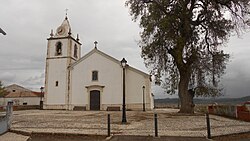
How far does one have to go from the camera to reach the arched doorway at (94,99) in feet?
100

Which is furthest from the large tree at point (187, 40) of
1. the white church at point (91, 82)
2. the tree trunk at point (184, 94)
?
the white church at point (91, 82)

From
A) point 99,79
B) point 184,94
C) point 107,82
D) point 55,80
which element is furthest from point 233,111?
point 55,80

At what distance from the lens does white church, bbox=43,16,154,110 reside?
96.6 ft

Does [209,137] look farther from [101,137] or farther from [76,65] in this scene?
[76,65]

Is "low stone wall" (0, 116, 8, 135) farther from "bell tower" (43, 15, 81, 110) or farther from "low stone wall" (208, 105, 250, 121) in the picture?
"bell tower" (43, 15, 81, 110)

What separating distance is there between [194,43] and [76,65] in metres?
17.8

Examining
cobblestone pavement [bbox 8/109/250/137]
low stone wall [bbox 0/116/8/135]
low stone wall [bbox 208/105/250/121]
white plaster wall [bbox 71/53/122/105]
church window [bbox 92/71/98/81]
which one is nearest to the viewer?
low stone wall [bbox 0/116/8/135]

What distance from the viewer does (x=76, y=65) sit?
32250 mm

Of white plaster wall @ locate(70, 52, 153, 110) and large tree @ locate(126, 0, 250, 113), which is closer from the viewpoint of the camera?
large tree @ locate(126, 0, 250, 113)

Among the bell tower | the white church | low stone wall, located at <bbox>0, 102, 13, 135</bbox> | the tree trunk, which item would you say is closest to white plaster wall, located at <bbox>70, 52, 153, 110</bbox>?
the white church

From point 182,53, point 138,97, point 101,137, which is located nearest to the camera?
point 101,137

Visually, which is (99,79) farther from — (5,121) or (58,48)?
(5,121)

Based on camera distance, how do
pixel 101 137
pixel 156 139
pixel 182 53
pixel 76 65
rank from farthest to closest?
pixel 76 65 → pixel 182 53 → pixel 101 137 → pixel 156 139

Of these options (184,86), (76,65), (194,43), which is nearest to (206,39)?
(194,43)
